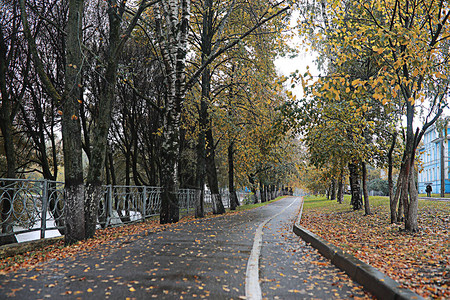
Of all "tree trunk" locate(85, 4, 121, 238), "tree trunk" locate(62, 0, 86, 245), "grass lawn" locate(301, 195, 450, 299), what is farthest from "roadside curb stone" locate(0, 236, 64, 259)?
"grass lawn" locate(301, 195, 450, 299)

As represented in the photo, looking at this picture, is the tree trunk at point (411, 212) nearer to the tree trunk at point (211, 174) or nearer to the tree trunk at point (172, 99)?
the tree trunk at point (172, 99)

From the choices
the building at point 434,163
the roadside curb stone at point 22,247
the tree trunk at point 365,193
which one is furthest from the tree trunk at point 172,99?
the building at point 434,163

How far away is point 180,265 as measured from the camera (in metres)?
5.87

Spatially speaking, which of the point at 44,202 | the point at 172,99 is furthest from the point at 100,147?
the point at 172,99

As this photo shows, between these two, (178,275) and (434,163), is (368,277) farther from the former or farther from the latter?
(434,163)

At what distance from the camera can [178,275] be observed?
17.1 feet

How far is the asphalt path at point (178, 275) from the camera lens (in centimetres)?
439

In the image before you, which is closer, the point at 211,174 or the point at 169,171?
the point at 169,171

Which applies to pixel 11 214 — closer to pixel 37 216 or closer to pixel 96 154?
pixel 37 216

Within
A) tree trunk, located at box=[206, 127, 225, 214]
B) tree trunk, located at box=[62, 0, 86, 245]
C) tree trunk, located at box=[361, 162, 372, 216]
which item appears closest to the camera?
tree trunk, located at box=[62, 0, 86, 245]

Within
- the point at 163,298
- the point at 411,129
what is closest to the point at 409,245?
the point at 411,129

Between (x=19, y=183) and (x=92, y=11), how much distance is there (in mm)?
11987

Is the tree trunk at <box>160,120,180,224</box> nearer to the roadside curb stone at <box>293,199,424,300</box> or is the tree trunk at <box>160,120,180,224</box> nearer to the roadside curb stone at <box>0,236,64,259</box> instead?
the roadside curb stone at <box>0,236,64,259</box>

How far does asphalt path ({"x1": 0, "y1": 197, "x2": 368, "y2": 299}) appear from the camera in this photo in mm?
4387
